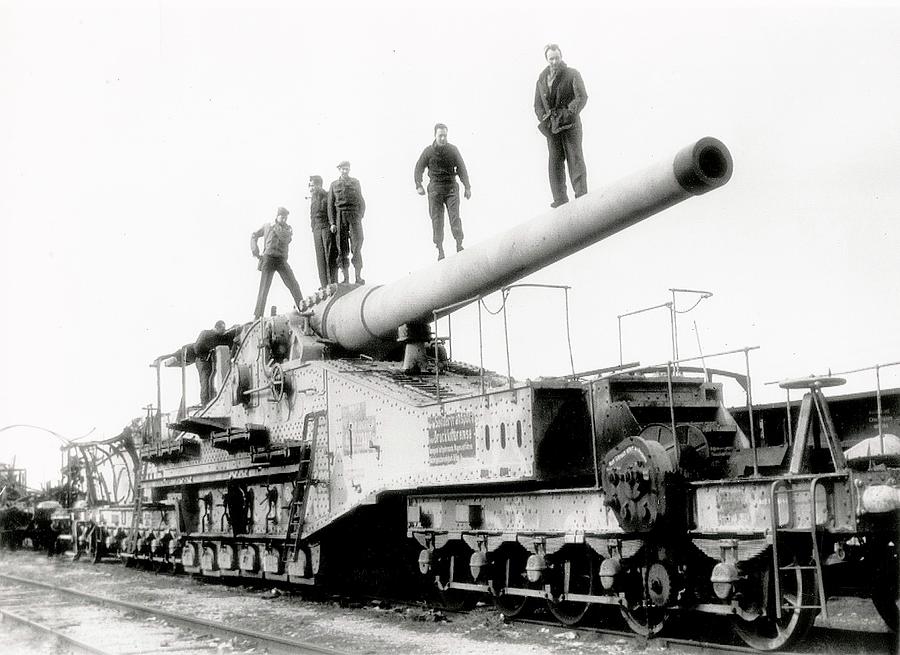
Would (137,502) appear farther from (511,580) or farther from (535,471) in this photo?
(535,471)

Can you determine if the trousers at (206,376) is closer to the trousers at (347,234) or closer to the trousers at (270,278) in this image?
the trousers at (270,278)

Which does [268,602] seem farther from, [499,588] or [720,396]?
[720,396]

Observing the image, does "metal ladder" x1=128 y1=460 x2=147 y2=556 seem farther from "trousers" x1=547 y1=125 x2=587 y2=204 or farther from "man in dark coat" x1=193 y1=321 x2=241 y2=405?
"trousers" x1=547 y1=125 x2=587 y2=204

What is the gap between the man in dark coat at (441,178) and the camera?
1249cm

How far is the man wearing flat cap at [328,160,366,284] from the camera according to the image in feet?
A: 48.0

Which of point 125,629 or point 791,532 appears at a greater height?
point 791,532

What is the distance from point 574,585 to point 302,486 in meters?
3.77

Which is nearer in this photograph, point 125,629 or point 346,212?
point 125,629

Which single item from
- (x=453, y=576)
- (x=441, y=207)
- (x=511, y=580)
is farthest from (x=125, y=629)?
(x=441, y=207)

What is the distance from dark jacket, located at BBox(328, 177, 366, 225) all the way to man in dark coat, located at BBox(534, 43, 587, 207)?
5437mm

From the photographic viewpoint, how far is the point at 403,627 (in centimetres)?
975

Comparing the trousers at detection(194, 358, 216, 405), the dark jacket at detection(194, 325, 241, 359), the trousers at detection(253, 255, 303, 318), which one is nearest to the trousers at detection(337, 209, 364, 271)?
the trousers at detection(253, 255, 303, 318)

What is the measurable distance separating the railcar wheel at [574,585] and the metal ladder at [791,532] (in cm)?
207

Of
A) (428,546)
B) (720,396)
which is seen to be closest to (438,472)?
(428,546)
